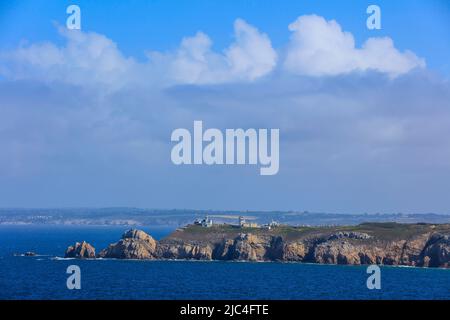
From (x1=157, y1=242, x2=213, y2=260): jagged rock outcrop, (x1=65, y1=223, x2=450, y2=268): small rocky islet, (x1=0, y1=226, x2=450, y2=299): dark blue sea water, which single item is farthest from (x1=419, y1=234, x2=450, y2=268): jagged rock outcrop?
(x1=157, y1=242, x2=213, y2=260): jagged rock outcrop

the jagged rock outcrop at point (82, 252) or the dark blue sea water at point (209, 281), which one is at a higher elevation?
the jagged rock outcrop at point (82, 252)

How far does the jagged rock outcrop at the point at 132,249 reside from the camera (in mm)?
170375

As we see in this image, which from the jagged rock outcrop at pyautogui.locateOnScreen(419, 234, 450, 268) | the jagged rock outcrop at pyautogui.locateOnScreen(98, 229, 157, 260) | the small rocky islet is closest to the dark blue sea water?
the jagged rock outcrop at pyautogui.locateOnScreen(419, 234, 450, 268)

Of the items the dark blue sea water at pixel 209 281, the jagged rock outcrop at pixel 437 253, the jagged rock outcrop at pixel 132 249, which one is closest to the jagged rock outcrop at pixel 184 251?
the jagged rock outcrop at pixel 132 249

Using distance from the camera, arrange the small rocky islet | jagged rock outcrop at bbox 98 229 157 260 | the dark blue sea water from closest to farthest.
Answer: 1. the dark blue sea water
2. the small rocky islet
3. jagged rock outcrop at bbox 98 229 157 260

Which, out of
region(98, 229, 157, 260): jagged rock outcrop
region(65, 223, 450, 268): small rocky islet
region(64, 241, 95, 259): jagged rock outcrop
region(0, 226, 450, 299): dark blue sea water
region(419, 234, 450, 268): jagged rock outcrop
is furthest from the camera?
region(98, 229, 157, 260): jagged rock outcrop

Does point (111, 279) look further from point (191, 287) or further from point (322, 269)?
point (322, 269)

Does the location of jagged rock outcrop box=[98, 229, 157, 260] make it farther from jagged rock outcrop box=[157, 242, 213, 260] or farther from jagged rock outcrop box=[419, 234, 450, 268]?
jagged rock outcrop box=[419, 234, 450, 268]

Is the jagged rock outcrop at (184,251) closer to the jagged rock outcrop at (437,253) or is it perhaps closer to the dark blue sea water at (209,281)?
the dark blue sea water at (209,281)

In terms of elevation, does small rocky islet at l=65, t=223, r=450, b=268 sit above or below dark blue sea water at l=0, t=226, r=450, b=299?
above

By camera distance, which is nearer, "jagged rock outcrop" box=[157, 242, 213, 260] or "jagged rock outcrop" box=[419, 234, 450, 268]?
"jagged rock outcrop" box=[419, 234, 450, 268]

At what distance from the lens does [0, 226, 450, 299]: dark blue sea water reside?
103 m

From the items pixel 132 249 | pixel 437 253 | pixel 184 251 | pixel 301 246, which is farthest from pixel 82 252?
pixel 437 253
